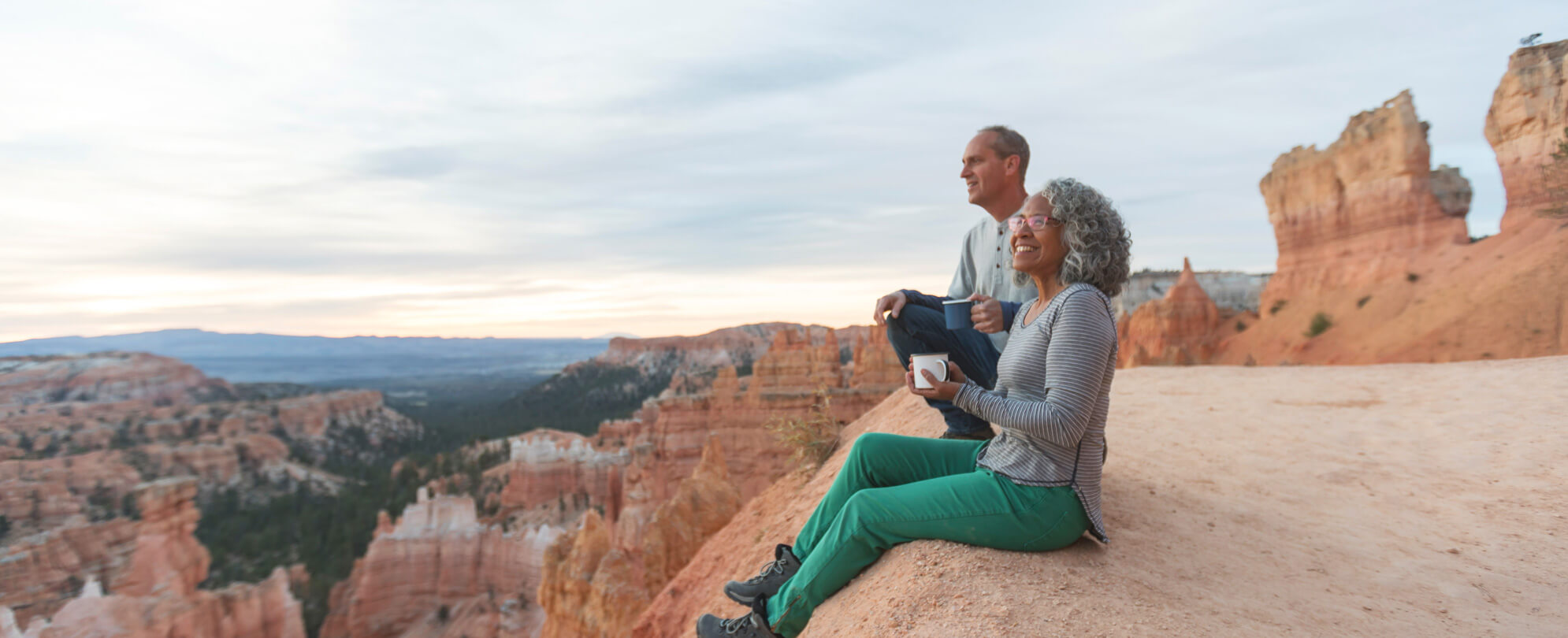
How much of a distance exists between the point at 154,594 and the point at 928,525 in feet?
72.1

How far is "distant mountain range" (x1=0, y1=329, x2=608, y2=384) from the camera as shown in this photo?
135625 millimetres

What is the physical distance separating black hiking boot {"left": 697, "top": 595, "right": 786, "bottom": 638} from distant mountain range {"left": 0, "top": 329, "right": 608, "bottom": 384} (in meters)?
134

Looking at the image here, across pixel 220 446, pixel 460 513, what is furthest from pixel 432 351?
pixel 460 513

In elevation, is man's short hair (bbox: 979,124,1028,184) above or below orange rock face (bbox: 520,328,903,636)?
above

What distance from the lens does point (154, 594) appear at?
16953 mm

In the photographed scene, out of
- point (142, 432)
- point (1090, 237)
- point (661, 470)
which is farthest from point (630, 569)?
point (142, 432)

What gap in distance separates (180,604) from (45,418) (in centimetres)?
4039

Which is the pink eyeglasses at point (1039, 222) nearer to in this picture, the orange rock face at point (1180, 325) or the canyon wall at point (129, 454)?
the canyon wall at point (129, 454)

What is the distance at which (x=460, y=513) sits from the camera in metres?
26.7

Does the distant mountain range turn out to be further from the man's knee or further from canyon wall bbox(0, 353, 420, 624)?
the man's knee

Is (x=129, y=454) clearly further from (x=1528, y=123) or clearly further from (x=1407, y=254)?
(x=1528, y=123)

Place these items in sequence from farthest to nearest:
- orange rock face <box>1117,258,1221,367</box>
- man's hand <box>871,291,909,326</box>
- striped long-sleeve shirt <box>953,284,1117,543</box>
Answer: orange rock face <box>1117,258,1221,367</box> < man's hand <box>871,291,909,326</box> < striped long-sleeve shirt <box>953,284,1117,543</box>

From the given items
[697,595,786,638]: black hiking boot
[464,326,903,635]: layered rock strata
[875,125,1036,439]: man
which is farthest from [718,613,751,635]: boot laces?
[464,326,903,635]: layered rock strata

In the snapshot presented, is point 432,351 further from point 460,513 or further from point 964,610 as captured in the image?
point 964,610
